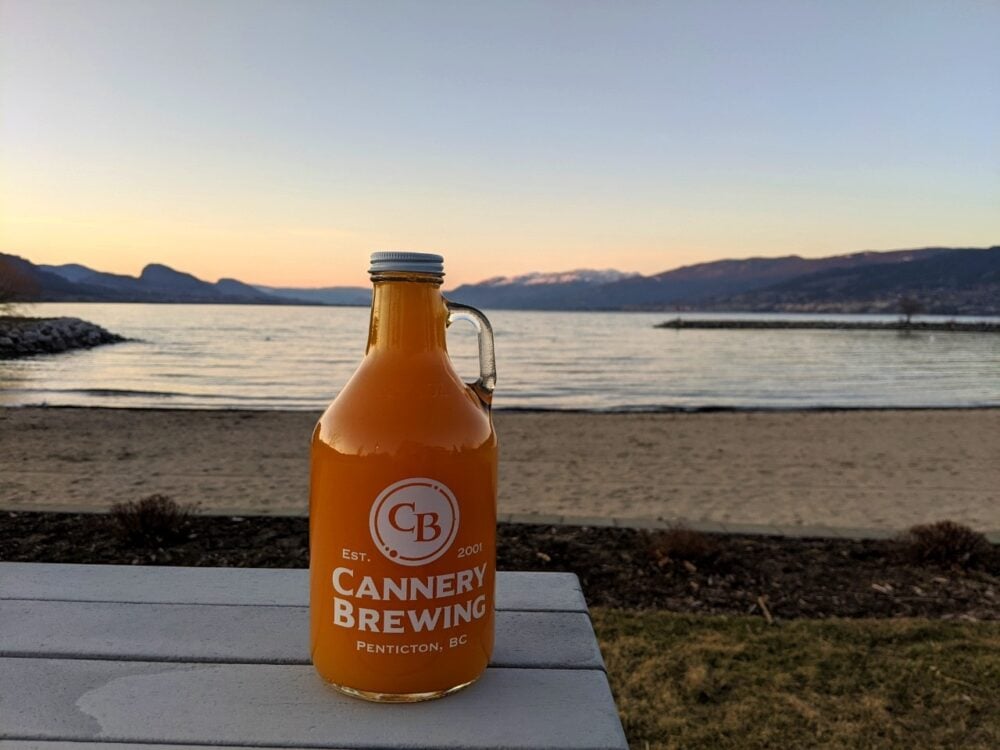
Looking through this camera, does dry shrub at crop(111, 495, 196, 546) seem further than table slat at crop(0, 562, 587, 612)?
Yes

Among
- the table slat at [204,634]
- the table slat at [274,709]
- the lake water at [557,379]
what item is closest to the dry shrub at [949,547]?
the table slat at [204,634]

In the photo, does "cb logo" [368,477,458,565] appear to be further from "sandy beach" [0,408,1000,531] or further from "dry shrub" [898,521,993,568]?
"sandy beach" [0,408,1000,531]

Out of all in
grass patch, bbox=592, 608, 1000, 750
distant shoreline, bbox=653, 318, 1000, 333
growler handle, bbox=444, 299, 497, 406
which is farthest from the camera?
distant shoreline, bbox=653, 318, 1000, 333

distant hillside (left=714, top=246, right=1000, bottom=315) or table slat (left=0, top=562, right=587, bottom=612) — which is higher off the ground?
distant hillside (left=714, top=246, right=1000, bottom=315)

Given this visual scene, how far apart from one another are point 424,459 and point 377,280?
266 millimetres

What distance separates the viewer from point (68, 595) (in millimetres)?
1562

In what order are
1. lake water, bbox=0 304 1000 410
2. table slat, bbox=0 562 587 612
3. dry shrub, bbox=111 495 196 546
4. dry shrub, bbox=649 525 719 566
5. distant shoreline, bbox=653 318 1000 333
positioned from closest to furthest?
table slat, bbox=0 562 587 612, dry shrub, bbox=649 525 719 566, dry shrub, bbox=111 495 196 546, lake water, bbox=0 304 1000 410, distant shoreline, bbox=653 318 1000 333

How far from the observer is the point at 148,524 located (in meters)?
4.77

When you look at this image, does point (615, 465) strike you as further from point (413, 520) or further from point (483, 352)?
point (413, 520)

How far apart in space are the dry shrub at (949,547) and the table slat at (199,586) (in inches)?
157

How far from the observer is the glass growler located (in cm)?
103

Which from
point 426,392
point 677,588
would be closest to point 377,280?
point 426,392

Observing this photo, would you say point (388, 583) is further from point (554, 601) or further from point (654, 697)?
point (654, 697)

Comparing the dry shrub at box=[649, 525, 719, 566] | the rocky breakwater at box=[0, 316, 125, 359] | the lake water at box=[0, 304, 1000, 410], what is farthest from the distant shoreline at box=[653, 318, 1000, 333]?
the dry shrub at box=[649, 525, 719, 566]
